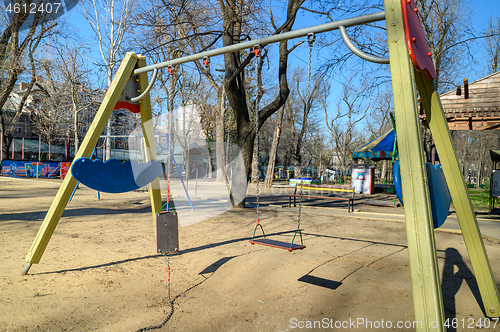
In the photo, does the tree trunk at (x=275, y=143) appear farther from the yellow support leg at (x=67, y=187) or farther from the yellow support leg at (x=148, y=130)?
the yellow support leg at (x=67, y=187)

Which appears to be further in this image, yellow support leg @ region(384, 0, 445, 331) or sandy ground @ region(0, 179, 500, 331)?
sandy ground @ region(0, 179, 500, 331)

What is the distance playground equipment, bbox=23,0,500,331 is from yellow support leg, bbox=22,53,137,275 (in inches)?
0.5

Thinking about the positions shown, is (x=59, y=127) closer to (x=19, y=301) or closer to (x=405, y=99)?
(x=19, y=301)

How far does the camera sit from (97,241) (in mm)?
6453

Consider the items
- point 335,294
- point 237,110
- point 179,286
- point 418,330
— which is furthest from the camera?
point 237,110

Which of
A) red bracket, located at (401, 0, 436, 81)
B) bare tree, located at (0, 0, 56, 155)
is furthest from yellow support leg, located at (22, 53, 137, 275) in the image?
bare tree, located at (0, 0, 56, 155)

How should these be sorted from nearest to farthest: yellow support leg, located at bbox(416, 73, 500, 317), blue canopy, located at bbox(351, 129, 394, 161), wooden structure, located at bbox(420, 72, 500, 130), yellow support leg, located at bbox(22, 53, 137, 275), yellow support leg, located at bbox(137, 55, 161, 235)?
yellow support leg, located at bbox(416, 73, 500, 317)
yellow support leg, located at bbox(22, 53, 137, 275)
yellow support leg, located at bbox(137, 55, 161, 235)
wooden structure, located at bbox(420, 72, 500, 130)
blue canopy, located at bbox(351, 129, 394, 161)

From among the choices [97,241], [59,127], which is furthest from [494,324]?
[59,127]

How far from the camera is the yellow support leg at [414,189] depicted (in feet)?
7.45

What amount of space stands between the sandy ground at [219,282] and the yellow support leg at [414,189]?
1069 mm

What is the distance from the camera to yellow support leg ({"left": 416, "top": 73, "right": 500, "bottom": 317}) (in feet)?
11.4

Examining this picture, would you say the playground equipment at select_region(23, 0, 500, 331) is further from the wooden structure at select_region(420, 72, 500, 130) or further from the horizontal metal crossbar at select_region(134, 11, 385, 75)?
the wooden structure at select_region(420, 72, 500, 130)

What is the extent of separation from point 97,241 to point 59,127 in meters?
39.9

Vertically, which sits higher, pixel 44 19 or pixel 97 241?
pixel 44 19
